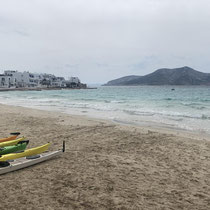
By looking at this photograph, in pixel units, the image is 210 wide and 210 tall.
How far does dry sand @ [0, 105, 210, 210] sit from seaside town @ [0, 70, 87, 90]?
4487 inches

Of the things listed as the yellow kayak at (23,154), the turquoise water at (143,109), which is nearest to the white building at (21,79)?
the turquoise water at (143,109)

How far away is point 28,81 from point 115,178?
459 feet

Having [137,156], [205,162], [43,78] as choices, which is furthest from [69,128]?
[43,78]

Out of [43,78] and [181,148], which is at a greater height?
[43,78]

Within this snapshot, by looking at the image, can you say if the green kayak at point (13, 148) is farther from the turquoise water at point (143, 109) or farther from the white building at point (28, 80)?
the white building at point (28, 80)

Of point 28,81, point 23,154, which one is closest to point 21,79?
point 28,81

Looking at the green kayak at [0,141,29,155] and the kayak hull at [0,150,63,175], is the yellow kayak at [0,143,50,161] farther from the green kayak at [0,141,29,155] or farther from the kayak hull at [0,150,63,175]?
the green kayak at [0,141,29,155]

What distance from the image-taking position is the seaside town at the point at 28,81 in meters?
121

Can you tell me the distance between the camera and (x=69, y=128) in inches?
464

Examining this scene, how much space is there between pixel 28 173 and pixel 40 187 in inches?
36.9

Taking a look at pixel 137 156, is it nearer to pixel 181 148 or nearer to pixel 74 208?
pixel 181 148

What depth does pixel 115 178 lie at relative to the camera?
535 centimetres

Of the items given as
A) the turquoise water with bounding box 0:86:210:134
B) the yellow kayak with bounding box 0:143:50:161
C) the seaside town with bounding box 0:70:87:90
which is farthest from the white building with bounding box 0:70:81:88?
the yellow kayak with bounding box 0:143:50:161

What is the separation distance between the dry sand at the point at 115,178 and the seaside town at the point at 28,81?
374ft
